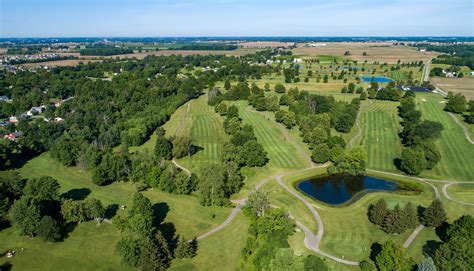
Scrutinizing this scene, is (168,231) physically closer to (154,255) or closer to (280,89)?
(154,255)

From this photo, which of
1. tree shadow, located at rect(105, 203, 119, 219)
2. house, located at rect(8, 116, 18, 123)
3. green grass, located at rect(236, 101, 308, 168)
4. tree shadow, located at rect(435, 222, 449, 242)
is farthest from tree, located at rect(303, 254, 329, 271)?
house, located at rect(8, 116, 18, 123)

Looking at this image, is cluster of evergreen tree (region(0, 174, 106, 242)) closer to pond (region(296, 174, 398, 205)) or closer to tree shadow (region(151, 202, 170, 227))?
tree shadow (region(151, 202, 170, 227))

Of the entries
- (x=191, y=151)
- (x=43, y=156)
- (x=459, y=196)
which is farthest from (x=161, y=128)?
(x=459, y=196)

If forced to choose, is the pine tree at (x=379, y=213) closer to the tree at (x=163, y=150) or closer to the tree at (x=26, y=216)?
the tree at (x=163, y=150)

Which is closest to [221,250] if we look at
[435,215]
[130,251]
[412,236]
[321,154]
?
[130,251]

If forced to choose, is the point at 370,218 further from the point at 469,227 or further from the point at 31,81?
the point at 31,81
